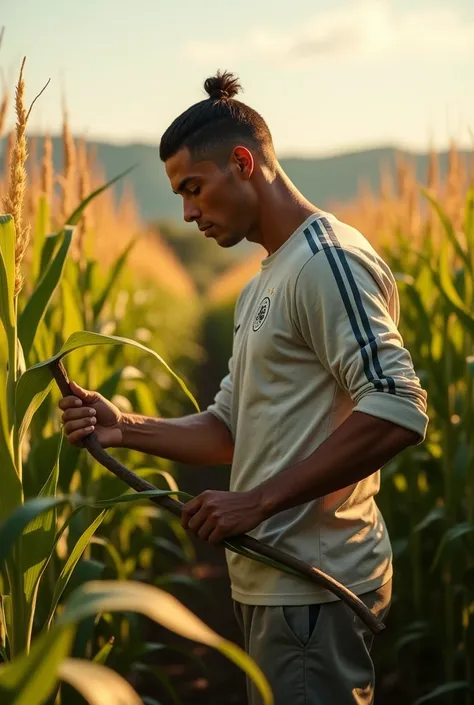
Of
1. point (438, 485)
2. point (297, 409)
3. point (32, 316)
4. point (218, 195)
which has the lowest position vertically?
point (438, 485)

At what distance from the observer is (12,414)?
173 centimetres

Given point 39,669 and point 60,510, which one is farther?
point 60,510

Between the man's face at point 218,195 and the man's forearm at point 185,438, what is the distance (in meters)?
0.49

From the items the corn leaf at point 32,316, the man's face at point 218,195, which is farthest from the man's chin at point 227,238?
the corn leaf at point 32,316

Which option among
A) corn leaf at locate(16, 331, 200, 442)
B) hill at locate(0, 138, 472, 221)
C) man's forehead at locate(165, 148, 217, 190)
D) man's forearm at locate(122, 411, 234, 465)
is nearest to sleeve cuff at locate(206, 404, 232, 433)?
man's forearm at locate(122, 411, 234, 465)

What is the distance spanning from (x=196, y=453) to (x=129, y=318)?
11.7 feet

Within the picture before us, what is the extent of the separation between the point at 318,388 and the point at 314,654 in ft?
1.73

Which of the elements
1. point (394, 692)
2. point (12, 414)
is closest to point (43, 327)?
point (12, 414)

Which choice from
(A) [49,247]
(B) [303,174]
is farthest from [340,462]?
(B) [303,174]

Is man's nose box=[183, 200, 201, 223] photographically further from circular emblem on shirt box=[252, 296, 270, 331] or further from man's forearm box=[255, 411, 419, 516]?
man's forearm box=[255, 411, 419, 516]

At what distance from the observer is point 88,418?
6.72 feet

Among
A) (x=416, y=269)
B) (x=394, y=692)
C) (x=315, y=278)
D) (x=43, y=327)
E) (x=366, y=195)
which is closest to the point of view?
(x=315, y=278)

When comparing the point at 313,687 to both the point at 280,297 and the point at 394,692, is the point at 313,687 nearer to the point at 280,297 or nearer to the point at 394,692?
the point at 280,297

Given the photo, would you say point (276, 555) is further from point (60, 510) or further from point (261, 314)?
point (60, 510)
